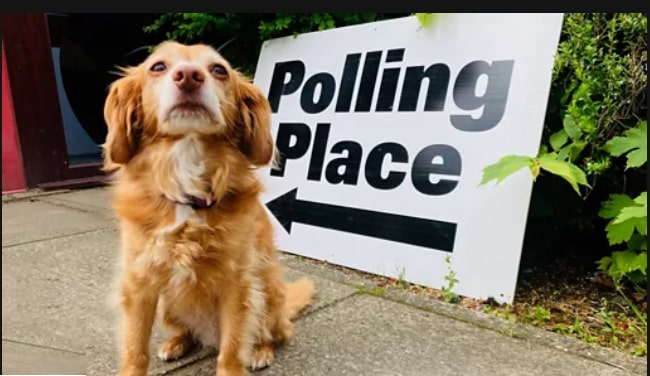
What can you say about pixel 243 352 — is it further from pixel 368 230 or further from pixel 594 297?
pixel 594 297

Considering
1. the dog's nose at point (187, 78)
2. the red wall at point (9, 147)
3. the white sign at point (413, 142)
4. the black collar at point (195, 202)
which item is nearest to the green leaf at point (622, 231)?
the white sign at point (413, 142)

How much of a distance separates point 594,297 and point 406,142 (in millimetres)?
1175

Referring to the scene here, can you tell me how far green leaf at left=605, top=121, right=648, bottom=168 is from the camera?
2.13m

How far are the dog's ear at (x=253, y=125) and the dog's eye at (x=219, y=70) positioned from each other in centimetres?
10

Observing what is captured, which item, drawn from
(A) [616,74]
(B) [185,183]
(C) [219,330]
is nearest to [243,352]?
(C) [219,330]

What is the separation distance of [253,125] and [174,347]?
0.87 metres

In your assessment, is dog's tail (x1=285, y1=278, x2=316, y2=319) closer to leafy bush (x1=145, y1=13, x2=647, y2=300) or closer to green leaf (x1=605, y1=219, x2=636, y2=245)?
leafy bush (x1=145, y1=13, x2=647, y2=300)

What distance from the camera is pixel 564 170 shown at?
7.01ft

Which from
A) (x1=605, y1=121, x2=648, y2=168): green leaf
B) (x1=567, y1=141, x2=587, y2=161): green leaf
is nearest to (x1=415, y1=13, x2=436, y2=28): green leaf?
(x1=567, y1=141, x2=587, y2=161): green leaf

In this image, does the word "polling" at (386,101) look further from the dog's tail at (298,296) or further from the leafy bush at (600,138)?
the dog's tail at (298,296)

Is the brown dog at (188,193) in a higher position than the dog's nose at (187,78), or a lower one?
lower

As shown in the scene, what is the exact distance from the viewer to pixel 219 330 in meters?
1.83

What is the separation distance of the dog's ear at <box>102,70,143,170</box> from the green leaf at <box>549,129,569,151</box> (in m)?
1.80

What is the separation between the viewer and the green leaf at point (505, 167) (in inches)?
85.7
